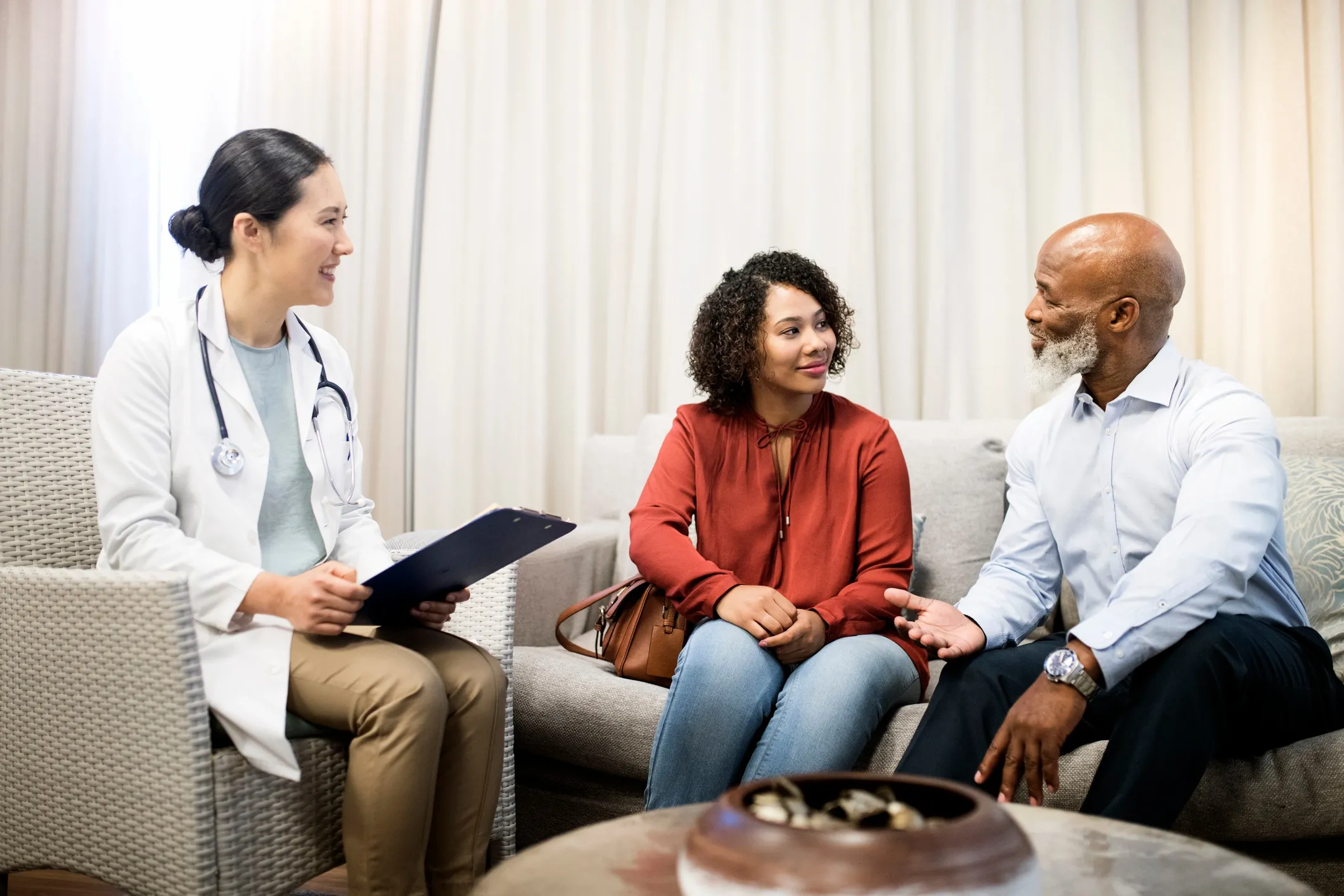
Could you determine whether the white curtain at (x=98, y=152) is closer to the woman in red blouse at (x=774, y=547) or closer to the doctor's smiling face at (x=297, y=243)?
the doctor's smiling face at (x=297, y=243)

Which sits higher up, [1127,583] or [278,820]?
[1127,583]

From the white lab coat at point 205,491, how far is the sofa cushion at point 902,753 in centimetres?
48

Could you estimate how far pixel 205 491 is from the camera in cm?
154

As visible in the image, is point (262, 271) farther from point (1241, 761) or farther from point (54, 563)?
point (1241, 761)

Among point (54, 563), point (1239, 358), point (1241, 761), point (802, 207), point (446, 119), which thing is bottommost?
point (1241, 761)

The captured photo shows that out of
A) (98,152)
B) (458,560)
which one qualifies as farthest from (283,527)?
(98,152)

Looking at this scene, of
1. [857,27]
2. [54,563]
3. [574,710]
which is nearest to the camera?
[54,563]

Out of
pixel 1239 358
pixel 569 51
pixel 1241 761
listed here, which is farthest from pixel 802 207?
pixel 1241 761

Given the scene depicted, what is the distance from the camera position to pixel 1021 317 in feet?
8.96

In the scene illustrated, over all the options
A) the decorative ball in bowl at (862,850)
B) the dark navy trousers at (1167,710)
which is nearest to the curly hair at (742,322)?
the dark navy trousers at (1167,710)

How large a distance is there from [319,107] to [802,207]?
5.33 ft

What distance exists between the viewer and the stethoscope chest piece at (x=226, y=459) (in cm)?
156

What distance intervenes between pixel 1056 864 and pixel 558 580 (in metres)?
1.61

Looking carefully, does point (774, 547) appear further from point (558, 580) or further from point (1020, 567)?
point (558, 580)
